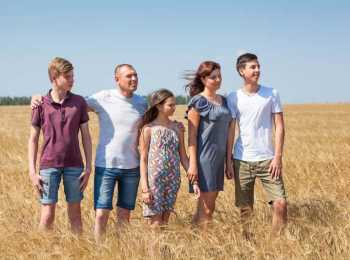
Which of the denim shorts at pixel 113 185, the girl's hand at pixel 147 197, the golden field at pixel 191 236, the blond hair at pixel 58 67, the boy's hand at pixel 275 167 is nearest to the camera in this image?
the golden field at pixel 191 236

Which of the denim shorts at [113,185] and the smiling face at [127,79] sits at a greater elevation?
the smiling face at [127,79]

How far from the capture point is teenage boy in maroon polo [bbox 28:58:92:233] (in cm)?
381

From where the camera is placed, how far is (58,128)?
3.82 meters

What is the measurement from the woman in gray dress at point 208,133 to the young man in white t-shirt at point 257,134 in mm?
145

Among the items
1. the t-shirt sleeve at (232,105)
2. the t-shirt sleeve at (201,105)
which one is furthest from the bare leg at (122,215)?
the t-shirt sleeve at (232,105)

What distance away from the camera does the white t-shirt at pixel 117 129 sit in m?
3.94

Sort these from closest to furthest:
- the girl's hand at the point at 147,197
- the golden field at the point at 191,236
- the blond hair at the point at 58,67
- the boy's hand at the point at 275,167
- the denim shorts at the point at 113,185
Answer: the golden field at the point at 191,236 < the blond hair at the point at 58,67 < the girl's hand at the point at 147,197 < the denim shorts at the point at 113,185 < the boy's hand at the point at 275,167

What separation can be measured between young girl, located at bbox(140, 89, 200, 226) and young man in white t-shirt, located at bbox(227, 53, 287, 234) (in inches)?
19.6

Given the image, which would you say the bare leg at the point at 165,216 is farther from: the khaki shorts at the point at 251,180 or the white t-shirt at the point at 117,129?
the khaki shorts at the point at 251,180

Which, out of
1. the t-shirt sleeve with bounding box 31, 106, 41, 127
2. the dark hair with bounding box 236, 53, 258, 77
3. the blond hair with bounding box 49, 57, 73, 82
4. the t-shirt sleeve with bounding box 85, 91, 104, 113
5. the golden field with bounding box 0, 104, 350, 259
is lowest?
the golden field with bounding box 0, 104, 350, 259

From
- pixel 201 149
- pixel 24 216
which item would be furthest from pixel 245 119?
pixel 24 216

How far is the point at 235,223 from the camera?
4230mm

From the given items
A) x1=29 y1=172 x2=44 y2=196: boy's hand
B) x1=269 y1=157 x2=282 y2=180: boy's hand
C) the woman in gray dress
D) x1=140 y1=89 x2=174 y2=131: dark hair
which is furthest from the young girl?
x1=29 y1=172 x2=44 y2=196: boy's hand

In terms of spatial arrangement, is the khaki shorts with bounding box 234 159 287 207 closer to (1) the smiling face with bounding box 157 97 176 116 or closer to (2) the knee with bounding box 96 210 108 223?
(1) the smiling face with bounding box 157 97 176 116
